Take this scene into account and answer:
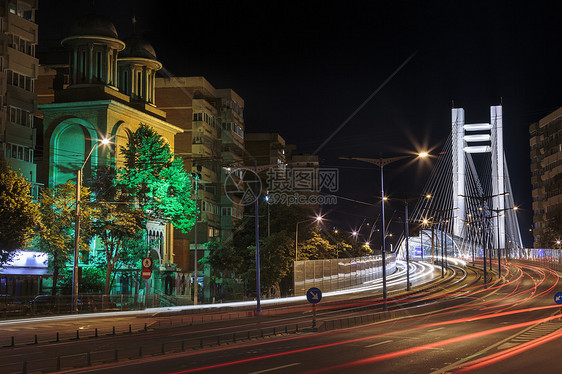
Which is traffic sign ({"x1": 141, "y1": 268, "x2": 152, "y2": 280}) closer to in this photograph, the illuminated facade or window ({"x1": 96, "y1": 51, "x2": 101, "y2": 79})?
window ({"x1": 96, "y1": 51, "x2": 101, "y2": 79})

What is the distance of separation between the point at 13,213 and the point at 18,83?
Answer: 56.8ft

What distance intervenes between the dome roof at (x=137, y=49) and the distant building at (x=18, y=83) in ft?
51.0

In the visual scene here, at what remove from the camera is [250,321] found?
40469 millimetres

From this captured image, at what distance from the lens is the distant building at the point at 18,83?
186 ft

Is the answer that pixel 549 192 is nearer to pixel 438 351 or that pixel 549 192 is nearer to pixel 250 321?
pixel 250 321

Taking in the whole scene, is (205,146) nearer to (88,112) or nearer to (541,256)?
(88,112)

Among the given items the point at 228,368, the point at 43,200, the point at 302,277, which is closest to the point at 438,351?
the point at 228,368

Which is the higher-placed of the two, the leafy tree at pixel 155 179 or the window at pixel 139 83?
the window at pixel 139 83

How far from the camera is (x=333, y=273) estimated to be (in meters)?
80.0

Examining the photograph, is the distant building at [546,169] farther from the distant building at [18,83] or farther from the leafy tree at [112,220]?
the distant building at [18,83]

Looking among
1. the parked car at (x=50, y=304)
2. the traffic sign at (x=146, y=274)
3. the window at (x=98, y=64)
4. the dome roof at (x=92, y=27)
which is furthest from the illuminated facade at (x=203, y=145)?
the traffic sign at (x=146, y=274)

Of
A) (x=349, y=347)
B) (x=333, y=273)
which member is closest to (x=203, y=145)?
(x=333, y=273)

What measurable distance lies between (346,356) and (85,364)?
27.2ft

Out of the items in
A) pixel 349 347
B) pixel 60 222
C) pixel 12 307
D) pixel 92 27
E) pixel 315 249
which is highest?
pixel 92 27
